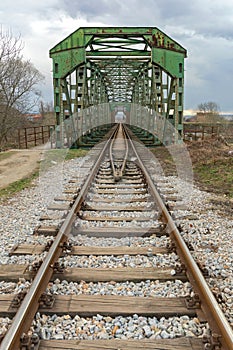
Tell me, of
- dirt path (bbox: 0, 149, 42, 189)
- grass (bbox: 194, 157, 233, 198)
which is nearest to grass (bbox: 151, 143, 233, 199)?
grass (bbox: 194, 157, 233, 198)

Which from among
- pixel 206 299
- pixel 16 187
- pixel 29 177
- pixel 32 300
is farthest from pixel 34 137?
pixel 206 299

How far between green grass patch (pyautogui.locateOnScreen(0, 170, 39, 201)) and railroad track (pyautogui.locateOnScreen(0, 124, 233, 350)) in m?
2.11

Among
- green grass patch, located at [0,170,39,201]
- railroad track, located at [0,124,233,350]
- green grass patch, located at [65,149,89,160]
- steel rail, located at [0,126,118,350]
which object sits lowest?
green grass patch, located at [0,170,39,201]

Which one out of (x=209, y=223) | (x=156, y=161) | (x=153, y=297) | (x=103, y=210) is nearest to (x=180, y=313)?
(x=153, y=297)

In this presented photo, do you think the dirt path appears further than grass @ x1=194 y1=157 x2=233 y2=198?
Yes

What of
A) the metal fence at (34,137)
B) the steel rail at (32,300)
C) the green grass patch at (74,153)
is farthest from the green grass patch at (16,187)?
the metal fence at (34,137)

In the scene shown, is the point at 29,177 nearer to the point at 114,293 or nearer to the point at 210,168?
the point at 210,168

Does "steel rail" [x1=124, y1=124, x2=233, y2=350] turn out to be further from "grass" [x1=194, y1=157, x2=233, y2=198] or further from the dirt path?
the dirt path

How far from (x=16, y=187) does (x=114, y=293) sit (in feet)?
16.3

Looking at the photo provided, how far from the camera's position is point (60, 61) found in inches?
474

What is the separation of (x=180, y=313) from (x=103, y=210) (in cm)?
274

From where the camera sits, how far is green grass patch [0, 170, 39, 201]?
6.52 metres

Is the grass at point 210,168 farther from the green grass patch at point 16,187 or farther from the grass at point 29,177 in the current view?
the green grass patch at point 16,187

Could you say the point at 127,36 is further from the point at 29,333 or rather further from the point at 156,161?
the point at 29,333
